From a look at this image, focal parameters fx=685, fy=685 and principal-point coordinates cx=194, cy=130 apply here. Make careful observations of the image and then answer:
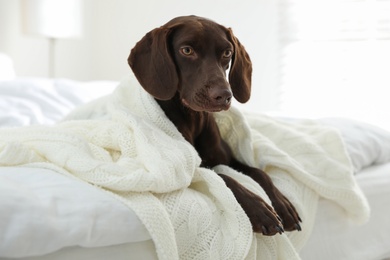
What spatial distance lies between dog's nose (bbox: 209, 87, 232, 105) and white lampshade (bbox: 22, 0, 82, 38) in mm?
2815

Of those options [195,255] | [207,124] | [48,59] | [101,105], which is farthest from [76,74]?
[195,255]

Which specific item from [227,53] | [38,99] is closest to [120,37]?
[38,99]

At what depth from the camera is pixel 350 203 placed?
180cm

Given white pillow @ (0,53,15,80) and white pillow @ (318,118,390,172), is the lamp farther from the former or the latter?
white pillow @ (318,118,390,172)

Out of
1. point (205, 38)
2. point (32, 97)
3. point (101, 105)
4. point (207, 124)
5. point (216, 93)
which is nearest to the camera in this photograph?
point (216, 93)

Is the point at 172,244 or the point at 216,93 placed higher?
the point at 216,93

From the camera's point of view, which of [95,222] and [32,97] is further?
[32,97]

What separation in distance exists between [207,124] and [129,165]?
37 cm

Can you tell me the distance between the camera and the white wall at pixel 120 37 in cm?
431

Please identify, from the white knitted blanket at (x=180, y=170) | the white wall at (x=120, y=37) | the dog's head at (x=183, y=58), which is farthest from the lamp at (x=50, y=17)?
the dog's head at (x=183, y=58)

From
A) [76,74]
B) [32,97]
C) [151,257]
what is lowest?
[76,74]

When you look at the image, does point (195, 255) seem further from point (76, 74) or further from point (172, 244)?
point (76, 74)

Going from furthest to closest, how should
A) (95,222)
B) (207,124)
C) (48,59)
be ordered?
1. (48,59)
2. (207,124)
3. (95,222)

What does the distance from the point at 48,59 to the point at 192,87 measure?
3.26 m
